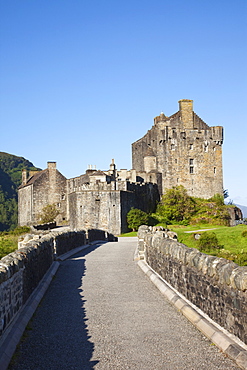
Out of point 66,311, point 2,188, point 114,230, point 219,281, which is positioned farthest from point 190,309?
point 2,188

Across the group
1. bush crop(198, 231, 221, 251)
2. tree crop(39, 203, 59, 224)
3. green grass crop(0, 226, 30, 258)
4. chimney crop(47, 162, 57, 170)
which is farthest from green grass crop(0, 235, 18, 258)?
chimney crop(47, 162, 57, 170)

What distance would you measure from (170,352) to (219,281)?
57.4 inches

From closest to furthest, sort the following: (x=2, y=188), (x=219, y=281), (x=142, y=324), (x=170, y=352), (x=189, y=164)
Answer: (x=170, y=352) < (x=219, y=281) < (x=142, y=324) < (x=189, y=164) < (x=2, y=188)

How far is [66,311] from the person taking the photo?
33.8 feet

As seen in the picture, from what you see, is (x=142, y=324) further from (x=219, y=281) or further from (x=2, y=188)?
(x=2, y=188)

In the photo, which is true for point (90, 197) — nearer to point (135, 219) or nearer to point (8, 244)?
point (135, 219)

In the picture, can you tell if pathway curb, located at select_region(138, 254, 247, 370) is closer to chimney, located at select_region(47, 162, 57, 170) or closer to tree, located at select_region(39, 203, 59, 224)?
tree, located at select_region(39, 203, 59, 224)

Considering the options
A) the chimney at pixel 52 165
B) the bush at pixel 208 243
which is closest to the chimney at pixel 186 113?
the chimney at pixel 52 165

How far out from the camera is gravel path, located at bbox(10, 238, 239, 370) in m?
6.98

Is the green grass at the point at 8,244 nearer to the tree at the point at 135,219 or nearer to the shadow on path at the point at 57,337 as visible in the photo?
the shadow on path at the point at 57,337

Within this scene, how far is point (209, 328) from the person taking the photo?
812 centimetres

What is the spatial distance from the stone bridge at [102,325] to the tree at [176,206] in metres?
44.8

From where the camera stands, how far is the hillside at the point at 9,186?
113 metres

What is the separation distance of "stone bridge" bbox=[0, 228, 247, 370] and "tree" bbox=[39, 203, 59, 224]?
53366 mm
